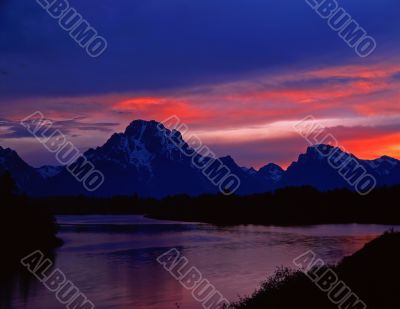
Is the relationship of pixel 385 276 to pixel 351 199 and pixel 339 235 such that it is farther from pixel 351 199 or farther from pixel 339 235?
pixel 351 199

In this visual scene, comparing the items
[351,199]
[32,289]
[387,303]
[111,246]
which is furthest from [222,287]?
[351,199]

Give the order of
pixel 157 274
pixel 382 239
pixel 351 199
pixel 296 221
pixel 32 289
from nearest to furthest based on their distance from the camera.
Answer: pixel 382 239 → pixel 32 289 → pixel 157 274 → pixel 296 221 → pixel 351 199

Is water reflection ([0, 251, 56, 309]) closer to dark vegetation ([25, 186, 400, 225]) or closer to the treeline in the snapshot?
the treeline

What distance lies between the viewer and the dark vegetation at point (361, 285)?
25.5 metres

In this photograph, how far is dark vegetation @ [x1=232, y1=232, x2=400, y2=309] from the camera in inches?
1006

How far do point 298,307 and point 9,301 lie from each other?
25754mm

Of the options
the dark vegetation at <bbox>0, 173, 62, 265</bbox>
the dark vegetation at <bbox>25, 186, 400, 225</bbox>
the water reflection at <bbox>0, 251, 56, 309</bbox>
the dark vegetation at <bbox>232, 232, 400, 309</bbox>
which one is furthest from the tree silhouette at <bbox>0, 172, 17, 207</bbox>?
the dark vegetation at <bbox>25, 186, 400, 225</bbox>

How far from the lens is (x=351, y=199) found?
160 meters

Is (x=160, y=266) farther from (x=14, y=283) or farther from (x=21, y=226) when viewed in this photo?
(x=21, y=226)

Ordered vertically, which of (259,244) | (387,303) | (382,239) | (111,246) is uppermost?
(111,246)

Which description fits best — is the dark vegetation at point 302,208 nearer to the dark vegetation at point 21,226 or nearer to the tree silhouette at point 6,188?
the dark vegetation at point 21,226

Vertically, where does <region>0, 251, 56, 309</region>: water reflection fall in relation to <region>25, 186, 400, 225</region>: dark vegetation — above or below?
below

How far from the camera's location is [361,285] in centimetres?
2775

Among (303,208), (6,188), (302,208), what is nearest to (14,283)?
(6,188)
